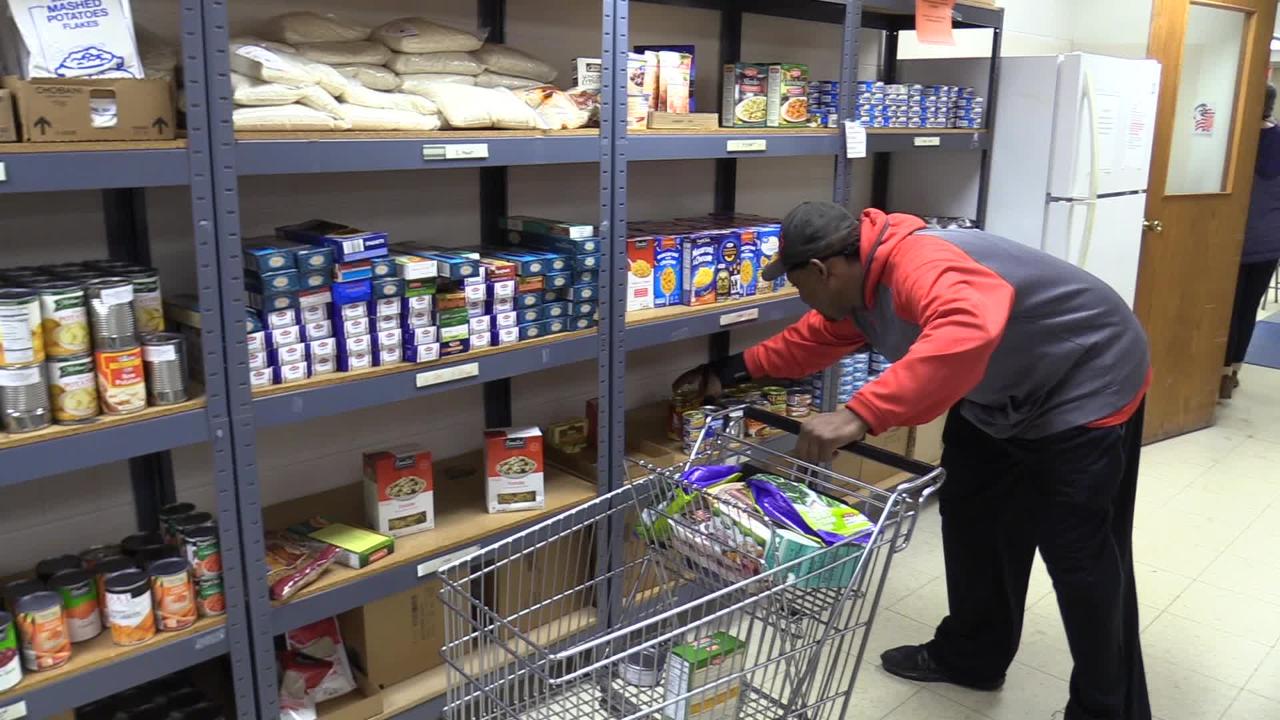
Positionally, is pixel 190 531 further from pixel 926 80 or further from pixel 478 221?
pixel 926 80

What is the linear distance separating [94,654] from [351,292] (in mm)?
934

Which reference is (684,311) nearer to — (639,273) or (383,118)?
(639,273)

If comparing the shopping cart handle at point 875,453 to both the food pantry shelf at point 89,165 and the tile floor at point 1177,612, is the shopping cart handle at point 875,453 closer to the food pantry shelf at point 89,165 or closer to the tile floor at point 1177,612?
the tile floor at point 1177,612

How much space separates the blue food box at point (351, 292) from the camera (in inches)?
89.5

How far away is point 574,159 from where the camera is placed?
8.65ft

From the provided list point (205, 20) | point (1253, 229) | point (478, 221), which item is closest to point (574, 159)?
point (478, 221)

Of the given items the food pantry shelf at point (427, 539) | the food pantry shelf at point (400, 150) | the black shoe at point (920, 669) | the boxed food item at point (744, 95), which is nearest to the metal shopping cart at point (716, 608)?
the food pantry shelf at point (427, 539)

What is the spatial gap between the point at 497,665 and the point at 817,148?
224cm

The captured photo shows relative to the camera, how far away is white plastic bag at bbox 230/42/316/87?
6.82ft

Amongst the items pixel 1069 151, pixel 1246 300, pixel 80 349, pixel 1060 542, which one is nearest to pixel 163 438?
pixel 80 349

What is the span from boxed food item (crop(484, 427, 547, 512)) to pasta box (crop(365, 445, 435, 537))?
Result: 0.65 feet

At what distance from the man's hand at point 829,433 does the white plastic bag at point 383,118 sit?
1171mm

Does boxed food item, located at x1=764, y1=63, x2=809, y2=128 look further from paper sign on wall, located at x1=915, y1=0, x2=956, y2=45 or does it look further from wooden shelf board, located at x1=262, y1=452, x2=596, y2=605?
wooden shelf board, located at x1=262, y1=452, x2=596, y2=605

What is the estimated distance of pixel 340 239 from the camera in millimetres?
2258
